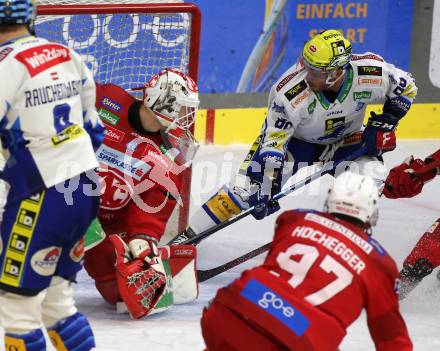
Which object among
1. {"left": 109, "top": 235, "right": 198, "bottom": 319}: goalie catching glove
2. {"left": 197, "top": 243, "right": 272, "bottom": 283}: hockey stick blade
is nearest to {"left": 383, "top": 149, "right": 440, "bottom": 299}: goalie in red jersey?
{"left": 197, "top": 243, "right": 272, "bottom": 283}: hockey stick blade

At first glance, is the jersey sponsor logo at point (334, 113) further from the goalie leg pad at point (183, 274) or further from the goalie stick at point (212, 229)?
the goalie leg pad at point (183, 274)

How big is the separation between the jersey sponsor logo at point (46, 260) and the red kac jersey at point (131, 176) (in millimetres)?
1063

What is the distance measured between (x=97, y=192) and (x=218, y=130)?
3.49 metres

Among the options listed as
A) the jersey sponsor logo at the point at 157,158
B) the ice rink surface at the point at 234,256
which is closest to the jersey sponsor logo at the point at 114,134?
the jersey sponsor logo at the point at 157,158

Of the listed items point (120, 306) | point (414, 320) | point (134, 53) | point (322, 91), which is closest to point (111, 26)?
point (134, 53)

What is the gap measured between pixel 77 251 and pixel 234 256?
82.0 inches

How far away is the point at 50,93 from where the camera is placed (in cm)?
288

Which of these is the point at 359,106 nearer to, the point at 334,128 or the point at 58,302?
the point at 334,128

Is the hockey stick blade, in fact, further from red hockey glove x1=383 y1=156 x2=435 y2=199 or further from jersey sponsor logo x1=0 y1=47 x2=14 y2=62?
jersey sponsor logo x1=0 y1=47 x2=14 y2=62

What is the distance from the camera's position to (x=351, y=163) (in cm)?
496

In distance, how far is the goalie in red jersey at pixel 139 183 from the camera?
395 centimetres

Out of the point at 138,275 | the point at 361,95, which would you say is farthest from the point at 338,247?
the point at 361,95

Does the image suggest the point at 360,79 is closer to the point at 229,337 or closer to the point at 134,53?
the point at 134,53

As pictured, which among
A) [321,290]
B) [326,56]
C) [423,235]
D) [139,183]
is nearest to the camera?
[321,290]
